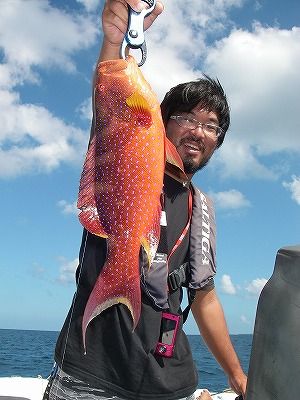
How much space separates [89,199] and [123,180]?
0.66 feet

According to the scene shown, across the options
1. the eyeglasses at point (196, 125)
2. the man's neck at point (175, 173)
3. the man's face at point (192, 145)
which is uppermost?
the eyeglasses at point (196, 125)

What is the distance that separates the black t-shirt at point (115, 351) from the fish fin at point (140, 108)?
0.77 metres

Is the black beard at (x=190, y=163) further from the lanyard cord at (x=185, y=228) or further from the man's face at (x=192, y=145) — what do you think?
the lanyard cord at (x=185, y=228)

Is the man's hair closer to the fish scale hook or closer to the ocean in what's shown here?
the fish scale hook

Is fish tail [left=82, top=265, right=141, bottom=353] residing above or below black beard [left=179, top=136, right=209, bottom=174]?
below

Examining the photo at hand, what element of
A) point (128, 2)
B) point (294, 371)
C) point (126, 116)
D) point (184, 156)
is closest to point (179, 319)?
point (184, 156)

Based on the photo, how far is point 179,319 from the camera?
2.90 metres

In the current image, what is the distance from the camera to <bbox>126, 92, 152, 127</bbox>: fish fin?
2385 millimetres

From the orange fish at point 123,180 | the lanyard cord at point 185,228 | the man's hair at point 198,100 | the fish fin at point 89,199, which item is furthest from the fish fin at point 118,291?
the man's hair at point 198,100

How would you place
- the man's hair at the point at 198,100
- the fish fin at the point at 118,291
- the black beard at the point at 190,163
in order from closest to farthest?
the fish fin at the point at 118,291, the black beard at the point at 190,163, the man's hair at the point at 198,100

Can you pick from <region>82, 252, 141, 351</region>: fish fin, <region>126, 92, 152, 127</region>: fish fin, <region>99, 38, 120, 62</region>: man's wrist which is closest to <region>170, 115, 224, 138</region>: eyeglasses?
<region>99, 38, 120, 62</region>: man's wrist

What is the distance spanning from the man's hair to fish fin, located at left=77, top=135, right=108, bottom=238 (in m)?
1.05

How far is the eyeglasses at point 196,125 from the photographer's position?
10.4 ft

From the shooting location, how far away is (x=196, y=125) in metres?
3.20
